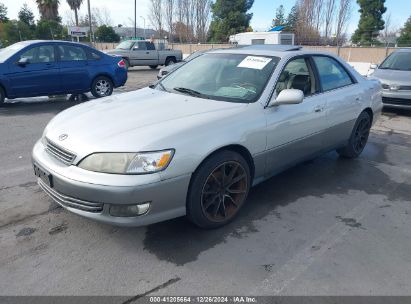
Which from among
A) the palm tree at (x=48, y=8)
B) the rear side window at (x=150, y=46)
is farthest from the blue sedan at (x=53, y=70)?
the palm tree at (x=48, y=8)

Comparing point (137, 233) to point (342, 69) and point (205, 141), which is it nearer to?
point (205, 141)

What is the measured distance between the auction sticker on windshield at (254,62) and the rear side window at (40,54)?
650cm

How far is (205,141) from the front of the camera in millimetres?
2928

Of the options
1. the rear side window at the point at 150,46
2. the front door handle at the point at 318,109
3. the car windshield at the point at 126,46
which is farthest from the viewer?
the rear side window at the point at 150,46

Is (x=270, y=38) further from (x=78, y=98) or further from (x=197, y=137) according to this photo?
(x=197, y=137)

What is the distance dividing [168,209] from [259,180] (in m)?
1.20

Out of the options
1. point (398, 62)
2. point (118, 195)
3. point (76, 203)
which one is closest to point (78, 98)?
point (76, 203)

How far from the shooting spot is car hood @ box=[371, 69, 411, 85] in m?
8.47

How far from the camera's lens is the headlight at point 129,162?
2664 mm

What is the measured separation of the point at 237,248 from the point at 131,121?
4.58 ft

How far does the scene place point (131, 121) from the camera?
3.11 m

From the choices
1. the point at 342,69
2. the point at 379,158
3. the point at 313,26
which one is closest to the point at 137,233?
the point at 342,69

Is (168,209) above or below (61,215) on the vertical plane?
above

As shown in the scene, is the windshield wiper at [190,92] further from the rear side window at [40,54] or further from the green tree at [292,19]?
the green tree at [292,19]
